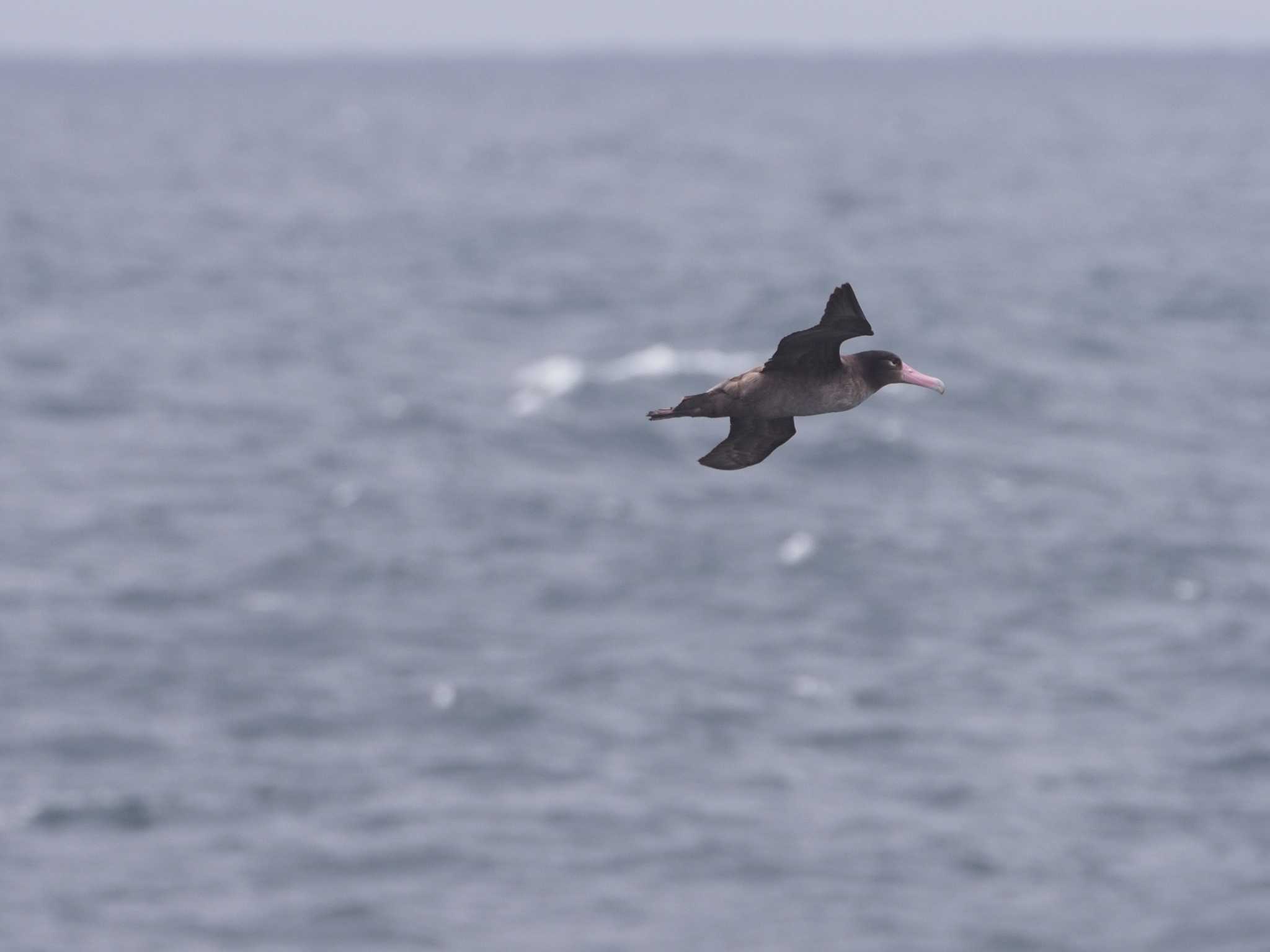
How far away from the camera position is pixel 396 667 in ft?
285

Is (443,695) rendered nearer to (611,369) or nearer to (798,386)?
(611,369)

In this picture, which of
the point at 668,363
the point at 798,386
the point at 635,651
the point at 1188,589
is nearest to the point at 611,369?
the point at 668,363

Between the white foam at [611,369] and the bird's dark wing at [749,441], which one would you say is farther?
the white foam at [611,369]

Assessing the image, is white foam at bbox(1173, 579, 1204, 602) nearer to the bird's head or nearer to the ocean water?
the ocean water

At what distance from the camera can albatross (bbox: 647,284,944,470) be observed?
15.2 m

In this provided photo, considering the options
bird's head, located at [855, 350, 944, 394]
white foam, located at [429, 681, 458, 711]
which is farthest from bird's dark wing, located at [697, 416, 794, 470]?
white foam, located at [429, 681, 458, 711]

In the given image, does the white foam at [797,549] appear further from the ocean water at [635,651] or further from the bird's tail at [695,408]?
the bird's tail at [695,408]

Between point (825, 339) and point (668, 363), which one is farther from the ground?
point (668, 363)

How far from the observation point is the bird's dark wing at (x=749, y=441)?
53.3ft

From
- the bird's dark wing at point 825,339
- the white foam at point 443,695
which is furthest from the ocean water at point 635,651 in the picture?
the bird's dark wing at point 825,339

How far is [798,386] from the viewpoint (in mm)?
15555

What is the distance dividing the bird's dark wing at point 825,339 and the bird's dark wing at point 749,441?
0.75 meters

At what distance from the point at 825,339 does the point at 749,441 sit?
5.95 feet

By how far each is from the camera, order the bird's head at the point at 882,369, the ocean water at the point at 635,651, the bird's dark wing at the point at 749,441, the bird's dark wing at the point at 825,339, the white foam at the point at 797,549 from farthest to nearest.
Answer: the white foam at the point at 797,549
the ocean water at the point at 635,651
the bird's dark wing at the point at 749,441
the bird's head at the point at 882,369
the bird's dark wing at the point at 825,339
